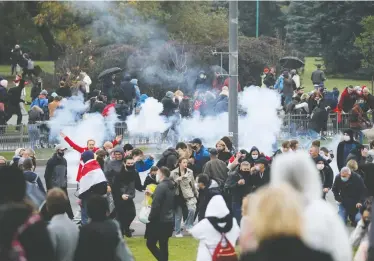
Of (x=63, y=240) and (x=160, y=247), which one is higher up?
(x=63, y=240)

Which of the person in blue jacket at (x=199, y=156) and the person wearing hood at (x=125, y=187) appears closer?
the person wearing hood at (x=125, y=187)

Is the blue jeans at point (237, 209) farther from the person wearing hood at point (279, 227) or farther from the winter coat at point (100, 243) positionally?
A: the person wearing hood at point (279, 227)

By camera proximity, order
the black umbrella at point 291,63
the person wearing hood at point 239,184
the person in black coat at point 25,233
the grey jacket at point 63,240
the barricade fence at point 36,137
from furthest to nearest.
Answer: the black umbrella at point 291,63
the barricade fence at point 36,137
the person wearing hood at point 239,184
the grey jacket at point 63,240
the person in black coat at point 25,233

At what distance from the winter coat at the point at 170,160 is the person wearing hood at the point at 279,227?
10.5 meters

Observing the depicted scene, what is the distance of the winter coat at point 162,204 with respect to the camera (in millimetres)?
13883

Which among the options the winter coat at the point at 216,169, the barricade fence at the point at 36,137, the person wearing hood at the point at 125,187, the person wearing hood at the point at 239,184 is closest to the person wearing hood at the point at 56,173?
the person wearing hood at the point at 125,187

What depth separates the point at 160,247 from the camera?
1395 centimetres

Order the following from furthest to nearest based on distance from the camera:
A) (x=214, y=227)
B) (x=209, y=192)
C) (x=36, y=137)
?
(x=36, y=137)
(x=209, y=192)
(x=214, y=227)

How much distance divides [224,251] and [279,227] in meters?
4.64

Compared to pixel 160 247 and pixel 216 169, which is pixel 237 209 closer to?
pixel 216 169

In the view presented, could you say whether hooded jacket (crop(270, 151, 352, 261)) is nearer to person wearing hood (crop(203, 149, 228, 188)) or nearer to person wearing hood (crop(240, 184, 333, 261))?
person wearing hood (crop(240, 184, 333, 261))

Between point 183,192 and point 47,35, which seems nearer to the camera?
point 183,192

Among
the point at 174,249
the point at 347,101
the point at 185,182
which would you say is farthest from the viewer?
the point at 347,101

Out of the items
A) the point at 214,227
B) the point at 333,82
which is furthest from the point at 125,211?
the point at 333,82
